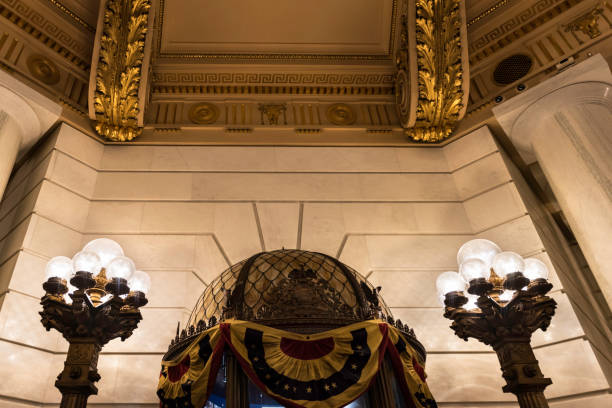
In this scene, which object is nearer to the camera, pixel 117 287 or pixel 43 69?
pixel 117 287

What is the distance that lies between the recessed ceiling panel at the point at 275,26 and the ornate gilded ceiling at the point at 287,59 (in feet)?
0.04

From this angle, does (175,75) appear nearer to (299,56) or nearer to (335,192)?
(299,56)

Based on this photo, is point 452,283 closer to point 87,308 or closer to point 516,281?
point 516,281

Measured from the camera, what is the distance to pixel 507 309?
10.7 feet

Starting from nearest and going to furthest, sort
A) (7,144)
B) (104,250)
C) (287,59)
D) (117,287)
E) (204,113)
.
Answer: (117,287) → (104,250) → (7,144) → (204,113) → (287,59)

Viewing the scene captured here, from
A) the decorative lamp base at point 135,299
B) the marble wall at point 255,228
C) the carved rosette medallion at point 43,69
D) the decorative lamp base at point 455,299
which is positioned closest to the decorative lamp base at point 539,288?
the decorative lamp base at point 455,299

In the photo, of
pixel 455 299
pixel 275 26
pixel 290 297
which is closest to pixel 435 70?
pixel 275 26

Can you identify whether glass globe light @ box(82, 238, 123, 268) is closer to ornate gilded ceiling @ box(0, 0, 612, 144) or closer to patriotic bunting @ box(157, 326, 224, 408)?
patriotic bunting @ box(157, 326, 224, 408)

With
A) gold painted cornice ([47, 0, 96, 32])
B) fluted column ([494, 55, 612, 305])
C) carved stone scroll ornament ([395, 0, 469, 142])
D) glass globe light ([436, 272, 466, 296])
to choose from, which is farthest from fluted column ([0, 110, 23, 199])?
fluted column ([494, 55, 612, 305])

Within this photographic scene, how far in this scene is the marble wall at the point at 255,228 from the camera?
4.17 metres

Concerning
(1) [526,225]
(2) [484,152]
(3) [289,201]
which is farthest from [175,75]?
(1) [526,225]

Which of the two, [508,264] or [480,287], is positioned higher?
[508,264]

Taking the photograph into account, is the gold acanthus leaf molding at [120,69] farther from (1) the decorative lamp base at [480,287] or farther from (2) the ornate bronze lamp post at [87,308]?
(1) the decorative lamp base at [480,287]

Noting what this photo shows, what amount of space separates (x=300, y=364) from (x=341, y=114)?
4.25 meters
